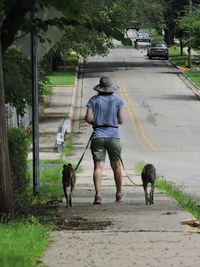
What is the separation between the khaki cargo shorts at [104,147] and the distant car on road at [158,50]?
73.1m

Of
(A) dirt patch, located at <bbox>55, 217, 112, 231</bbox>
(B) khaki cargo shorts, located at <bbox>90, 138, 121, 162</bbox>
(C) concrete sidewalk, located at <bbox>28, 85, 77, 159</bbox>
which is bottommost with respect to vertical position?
(C) concrete sidewalk, located at <bbox>28, 85, 77, 159</bbox>

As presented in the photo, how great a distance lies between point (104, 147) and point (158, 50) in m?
74.9

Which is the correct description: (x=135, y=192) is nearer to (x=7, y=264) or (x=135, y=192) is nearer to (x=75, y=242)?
(x=75, y=242)

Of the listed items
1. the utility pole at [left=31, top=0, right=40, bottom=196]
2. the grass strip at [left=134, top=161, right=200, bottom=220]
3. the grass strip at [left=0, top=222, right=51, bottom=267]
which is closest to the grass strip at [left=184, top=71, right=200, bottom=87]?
the grass strip at [left=134, top=161, right=200, bottom=220]

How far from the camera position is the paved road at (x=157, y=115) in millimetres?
25156

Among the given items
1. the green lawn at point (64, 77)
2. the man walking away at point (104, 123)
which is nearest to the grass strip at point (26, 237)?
the man walking away at point (104, 123)

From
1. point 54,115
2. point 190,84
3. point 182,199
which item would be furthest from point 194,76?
point 182,199

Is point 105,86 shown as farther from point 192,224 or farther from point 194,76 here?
point 194,76

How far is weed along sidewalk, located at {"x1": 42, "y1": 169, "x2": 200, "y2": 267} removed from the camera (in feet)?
25.2

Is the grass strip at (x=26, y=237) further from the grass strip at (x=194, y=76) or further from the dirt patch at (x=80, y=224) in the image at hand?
the grass strip at (x=194, y=76)

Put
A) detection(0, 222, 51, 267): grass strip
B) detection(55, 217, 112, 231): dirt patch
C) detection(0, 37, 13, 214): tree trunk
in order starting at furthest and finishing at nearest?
1. detection(0, 37, 13, 214): tree trunk
2. detection(55, 217, 112, 231): dirt patch
3. detection(0, 222, 51, 267): grass strip

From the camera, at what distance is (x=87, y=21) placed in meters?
10.6

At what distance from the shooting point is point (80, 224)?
1012 centimetres

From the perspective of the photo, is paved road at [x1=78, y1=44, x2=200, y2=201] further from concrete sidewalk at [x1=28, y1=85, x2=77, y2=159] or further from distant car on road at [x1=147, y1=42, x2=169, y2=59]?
concrete sidewalk at [x1=28, y1=85, x2=77, y2=159]
